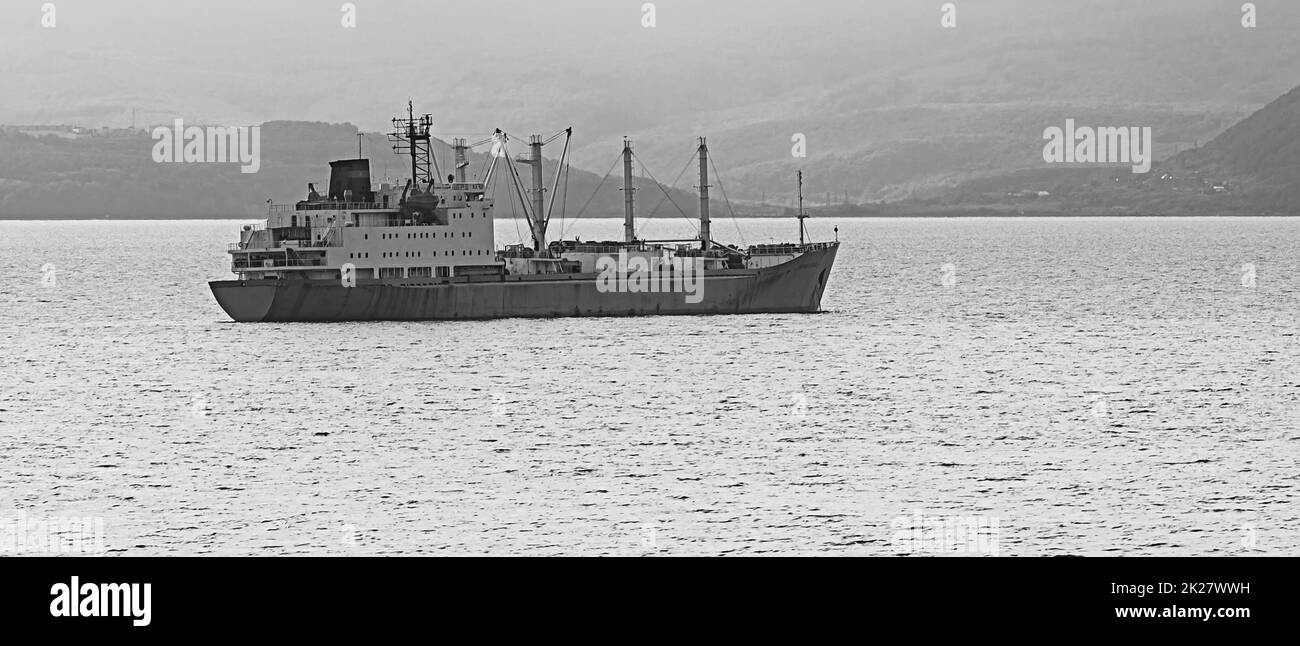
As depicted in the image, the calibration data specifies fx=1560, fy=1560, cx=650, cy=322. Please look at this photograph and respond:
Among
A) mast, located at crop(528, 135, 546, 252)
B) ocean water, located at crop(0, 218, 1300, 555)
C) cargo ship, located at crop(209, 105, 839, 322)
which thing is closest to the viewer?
ocean water, located at crop(0, 218, 1300, 555)

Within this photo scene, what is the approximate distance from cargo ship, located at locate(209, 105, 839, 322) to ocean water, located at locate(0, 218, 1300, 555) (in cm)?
168

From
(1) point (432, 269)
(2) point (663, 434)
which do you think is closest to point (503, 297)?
(1) point (432, 269)

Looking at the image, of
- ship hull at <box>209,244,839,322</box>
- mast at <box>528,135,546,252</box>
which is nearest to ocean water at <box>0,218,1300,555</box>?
ship hull at <box>209,244,839,322</box>

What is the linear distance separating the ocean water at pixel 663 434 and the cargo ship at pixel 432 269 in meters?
1.68

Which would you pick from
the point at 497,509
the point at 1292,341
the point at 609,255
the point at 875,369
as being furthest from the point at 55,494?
the point at 1292,341

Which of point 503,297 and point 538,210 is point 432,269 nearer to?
point 503,297

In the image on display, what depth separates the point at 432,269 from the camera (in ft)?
283

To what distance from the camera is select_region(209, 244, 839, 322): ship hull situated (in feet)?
276

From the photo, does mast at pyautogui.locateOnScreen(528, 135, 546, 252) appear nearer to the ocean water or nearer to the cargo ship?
the cargo ship

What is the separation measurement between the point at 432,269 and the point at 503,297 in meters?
4.21

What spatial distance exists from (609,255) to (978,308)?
28.5 meters

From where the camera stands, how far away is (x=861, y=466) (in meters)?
39.7
